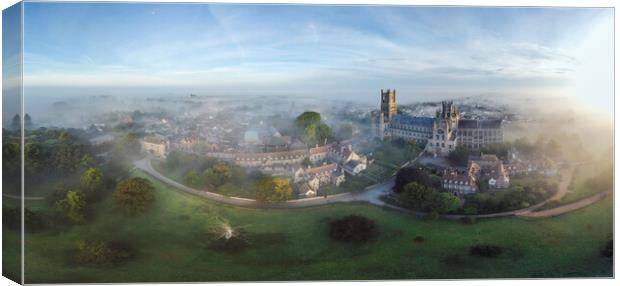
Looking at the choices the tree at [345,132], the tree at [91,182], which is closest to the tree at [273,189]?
the tree at [345,132]

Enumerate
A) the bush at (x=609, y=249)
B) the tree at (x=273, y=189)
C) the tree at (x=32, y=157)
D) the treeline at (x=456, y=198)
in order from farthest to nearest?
the bush at (x=609, y=249) → the treeline at (x=456, y=198) → the tree at (x=273, y=189) → the tree at (x=32, y=157)

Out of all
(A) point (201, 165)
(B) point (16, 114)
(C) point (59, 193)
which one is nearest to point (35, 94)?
(B) point (16, 114)

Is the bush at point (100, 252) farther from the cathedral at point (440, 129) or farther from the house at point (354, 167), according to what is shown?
the cathedral at point (440, 129)

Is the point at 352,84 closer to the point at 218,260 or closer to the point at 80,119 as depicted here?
the point at 218,260

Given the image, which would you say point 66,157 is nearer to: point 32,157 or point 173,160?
point 32,157

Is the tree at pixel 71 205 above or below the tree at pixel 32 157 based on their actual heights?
below

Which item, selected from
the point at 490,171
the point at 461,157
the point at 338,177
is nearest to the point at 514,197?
the point at 490,171
